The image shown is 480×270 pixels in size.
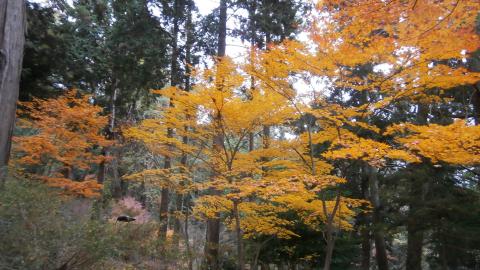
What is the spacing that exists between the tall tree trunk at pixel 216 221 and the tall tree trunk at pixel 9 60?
4.17 meters

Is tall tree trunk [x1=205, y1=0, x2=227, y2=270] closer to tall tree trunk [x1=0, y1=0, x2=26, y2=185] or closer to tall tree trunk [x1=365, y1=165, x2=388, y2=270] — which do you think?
tall tree trunk [x1=0, y1=0, x2=26, y2=185]

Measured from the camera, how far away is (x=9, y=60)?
18.2 ft

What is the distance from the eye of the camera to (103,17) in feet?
42.8

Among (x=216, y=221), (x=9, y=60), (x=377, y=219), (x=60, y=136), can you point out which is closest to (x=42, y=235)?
(x=9, y=60)

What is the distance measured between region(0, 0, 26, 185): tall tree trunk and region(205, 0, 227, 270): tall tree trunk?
4172 mm

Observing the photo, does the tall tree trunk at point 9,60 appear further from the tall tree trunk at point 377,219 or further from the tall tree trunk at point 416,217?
the tall tree trunk at point 377,219

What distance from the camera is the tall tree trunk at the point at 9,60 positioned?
5.45 metres

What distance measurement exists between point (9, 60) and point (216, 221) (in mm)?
7248

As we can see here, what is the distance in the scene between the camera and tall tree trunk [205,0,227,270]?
9.69 m

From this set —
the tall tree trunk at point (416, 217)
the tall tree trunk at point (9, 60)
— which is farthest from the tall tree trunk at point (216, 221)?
the tall tree trunk at point (416, 217)

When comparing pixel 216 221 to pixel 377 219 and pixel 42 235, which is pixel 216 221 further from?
pixel 42 235

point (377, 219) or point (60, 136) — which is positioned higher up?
point (60, 136)

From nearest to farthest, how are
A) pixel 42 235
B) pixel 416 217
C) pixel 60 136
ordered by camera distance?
pixel 42 235, pixel 416 217, pixel 60 136

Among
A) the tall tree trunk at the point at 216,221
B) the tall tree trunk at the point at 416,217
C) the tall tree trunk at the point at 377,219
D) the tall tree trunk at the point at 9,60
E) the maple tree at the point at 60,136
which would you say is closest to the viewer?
the tall tree trunk at the point at 9,60
